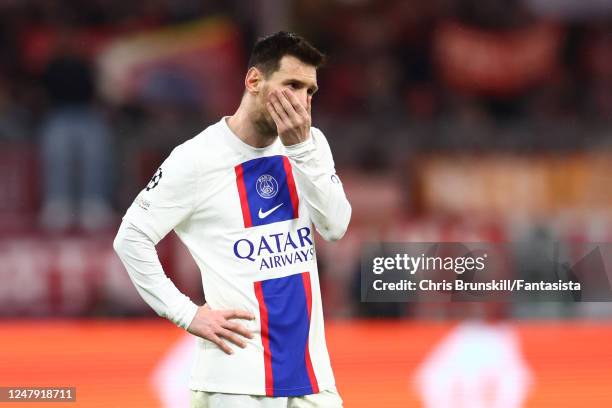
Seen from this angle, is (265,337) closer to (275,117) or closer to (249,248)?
(249,248)

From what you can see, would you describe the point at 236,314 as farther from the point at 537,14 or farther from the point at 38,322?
the point at 537,14

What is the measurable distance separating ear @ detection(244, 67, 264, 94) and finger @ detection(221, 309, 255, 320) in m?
0.67

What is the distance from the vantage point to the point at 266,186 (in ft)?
12.1

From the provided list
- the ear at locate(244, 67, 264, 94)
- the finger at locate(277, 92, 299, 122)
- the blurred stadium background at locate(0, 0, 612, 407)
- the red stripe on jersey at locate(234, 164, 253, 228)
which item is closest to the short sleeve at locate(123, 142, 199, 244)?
the red stripe on jersey at locate(234, 164, 253, 228)

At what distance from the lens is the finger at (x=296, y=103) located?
11.3 feet

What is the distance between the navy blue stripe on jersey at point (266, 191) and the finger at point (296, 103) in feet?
1.02

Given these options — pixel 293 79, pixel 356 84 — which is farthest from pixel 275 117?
pixel 356 84

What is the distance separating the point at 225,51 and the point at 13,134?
7.59ft

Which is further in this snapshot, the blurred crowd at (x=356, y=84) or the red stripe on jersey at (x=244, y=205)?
the blurred crowd at (x=356, y=84)

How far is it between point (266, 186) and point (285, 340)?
477 mm

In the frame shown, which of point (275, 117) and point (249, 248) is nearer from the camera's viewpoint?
point (275, 117)

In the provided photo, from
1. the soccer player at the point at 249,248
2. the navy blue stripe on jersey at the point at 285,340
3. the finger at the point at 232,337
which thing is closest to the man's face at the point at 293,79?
the soccer player at the point at 249,248

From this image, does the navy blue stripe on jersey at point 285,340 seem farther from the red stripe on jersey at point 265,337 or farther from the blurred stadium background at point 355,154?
the blurred stadium background at point 355,154

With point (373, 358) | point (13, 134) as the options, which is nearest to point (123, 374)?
point (373, 358)
